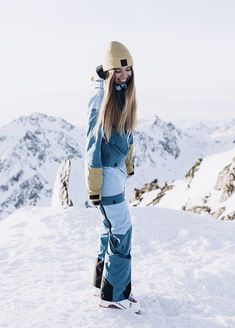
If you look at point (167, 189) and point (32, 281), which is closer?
point (32, 281)

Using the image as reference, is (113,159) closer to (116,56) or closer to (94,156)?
(94,156)

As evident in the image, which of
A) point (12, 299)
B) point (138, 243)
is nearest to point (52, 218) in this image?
point (138, 243)

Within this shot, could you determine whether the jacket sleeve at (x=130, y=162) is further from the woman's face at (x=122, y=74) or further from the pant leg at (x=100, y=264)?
the woman's face at (x=122, y=74)

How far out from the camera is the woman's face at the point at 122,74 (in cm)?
688

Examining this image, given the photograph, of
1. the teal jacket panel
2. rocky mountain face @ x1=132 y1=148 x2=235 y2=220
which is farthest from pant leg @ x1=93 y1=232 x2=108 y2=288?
rocky mountain face @ x1=132 y1=148 x2=235 y2=220

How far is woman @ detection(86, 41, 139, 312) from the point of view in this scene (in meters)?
6.84

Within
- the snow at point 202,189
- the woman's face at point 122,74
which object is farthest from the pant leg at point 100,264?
the snow at point 202,189

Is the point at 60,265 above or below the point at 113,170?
below

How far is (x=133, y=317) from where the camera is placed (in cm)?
697

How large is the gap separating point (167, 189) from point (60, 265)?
115ft

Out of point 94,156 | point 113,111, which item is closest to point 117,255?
point 94,156

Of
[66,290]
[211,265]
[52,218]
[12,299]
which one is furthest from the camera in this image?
[52,218]

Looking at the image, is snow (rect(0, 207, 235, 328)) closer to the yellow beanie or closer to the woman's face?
the woman's face

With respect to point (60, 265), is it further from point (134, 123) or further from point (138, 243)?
point (134, 123)
